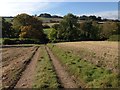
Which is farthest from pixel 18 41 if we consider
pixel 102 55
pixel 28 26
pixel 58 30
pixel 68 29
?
pixel 102 55

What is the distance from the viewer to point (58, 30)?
15650 centimetres

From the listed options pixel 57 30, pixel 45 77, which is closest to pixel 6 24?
pixel 57 30

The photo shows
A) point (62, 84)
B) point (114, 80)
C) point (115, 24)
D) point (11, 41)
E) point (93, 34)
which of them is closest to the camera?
point (114, 80)

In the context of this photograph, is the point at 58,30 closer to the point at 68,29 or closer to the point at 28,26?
the point at 68,29

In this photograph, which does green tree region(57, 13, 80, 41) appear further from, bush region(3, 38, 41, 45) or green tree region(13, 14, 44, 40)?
bush region(3, 38, 41, 45)

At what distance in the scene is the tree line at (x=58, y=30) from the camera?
466 ft

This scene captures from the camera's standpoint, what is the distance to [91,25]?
555 feet

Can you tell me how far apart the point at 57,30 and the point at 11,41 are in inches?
1526

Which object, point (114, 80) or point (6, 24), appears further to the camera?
point (6, 24)

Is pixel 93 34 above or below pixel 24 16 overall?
below

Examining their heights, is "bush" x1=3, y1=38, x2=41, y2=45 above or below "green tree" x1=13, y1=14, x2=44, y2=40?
below

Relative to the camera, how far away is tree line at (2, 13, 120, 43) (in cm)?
14212

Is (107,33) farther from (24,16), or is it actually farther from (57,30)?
(24,16)

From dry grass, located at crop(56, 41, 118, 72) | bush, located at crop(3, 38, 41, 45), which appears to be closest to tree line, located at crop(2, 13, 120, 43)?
bush, located at crop(3, 38, 41, 45)
